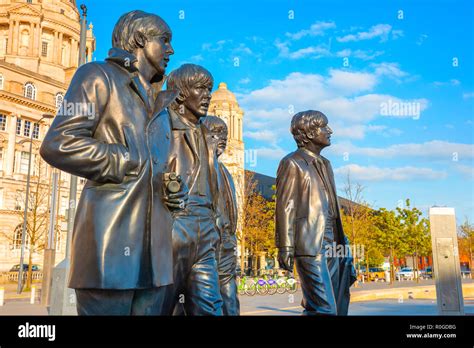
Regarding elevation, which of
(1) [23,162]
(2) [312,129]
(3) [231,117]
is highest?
(3) [231,117]

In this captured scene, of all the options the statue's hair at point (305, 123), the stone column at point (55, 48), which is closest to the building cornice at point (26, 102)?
the stone column at point (55, 48)

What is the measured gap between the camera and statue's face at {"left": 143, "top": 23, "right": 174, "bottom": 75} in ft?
9.58

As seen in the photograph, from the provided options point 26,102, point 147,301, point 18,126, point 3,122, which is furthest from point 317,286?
point 26,102

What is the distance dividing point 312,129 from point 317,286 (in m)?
2.17

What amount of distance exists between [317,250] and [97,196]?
3526 millimetres

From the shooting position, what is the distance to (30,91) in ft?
180

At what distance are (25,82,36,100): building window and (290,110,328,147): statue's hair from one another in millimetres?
55659

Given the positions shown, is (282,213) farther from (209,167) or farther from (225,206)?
(209,167)

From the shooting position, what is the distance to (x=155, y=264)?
249 cm

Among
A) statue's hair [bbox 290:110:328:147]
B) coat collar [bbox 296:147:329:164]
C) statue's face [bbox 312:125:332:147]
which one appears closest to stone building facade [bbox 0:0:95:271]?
statue's hair [bbox 290:110:328:147]

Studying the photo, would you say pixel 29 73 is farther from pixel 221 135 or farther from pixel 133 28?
pixel 133 28
